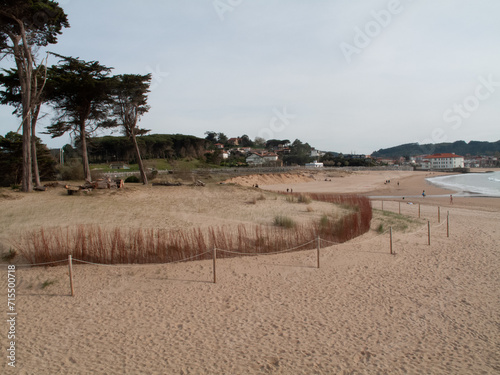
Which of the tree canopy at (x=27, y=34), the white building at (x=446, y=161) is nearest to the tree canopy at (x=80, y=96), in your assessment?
the tree canopy at (x=27, y=34)

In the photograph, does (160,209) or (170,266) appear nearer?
(170,266)

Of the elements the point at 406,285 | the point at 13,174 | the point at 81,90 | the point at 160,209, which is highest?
the point at 81,90

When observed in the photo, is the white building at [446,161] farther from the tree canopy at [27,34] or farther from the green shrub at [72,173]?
the tree canopy at [27,34]

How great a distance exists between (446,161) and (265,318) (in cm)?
14282

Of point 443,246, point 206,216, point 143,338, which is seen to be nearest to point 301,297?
point 143,338

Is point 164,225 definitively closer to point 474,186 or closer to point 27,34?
point 27,34

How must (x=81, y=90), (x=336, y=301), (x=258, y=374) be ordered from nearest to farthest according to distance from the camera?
(x=258, y=374) < (x=336, y=301) < (x=81, y=90)

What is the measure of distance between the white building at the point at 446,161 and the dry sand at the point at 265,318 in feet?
442

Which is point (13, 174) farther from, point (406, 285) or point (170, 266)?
point (406, 285)

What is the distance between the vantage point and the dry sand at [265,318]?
468 cm

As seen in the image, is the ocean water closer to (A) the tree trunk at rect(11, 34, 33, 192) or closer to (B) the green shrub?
(B) the green shrub

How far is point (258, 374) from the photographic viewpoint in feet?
14.5

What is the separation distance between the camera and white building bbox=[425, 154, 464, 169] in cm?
12425

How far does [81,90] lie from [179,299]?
1942cm
